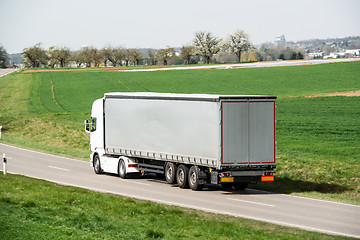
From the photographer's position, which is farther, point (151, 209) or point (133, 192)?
point (133, 192)

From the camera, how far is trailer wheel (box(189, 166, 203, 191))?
2383 centimetres

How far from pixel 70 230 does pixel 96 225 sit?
115 centimetres

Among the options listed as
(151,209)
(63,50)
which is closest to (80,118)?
(151,209)

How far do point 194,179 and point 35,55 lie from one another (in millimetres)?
170872

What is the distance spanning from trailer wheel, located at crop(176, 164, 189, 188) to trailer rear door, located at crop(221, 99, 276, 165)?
2258mm

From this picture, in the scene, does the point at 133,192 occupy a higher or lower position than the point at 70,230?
lower

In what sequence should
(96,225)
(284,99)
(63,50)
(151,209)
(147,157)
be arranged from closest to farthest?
(96,225), (151,209), (147,157), (284,99), (63,50)

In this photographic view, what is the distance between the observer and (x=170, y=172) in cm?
2592

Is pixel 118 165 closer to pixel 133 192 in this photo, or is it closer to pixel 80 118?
pixel 133 192

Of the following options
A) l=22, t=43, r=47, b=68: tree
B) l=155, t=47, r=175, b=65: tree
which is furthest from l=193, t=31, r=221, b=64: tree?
l=22, t=43, r=47, b=68: tree

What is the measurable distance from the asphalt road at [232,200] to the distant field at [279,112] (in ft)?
6.95

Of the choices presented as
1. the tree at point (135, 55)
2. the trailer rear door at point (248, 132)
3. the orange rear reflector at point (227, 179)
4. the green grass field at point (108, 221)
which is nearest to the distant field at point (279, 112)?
the trailer rear door at point (248, 132)

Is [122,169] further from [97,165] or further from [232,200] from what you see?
[232,200]

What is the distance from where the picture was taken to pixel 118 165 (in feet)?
95.9
